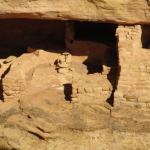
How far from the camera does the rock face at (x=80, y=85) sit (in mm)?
7668

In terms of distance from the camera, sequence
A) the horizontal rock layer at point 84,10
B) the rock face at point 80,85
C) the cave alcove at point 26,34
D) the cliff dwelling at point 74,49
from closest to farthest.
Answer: the rock face at point 80,85 → the horizontal rock layer at point 84,10 → the cliff dwelling at point 74,49 → the cave alcove at point 26,34

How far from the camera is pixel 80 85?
26.6 feet

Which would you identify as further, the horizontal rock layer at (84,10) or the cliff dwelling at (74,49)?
the cliff dwelling at (74,49)

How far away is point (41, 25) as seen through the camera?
32.5 ft

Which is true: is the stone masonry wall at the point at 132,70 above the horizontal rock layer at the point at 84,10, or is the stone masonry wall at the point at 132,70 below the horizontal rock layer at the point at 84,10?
below

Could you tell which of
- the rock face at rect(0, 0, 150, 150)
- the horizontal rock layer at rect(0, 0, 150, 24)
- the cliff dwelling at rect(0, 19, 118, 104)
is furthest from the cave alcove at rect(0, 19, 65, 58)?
the horizontal rock layer at rect(0, 0, 150, 24)

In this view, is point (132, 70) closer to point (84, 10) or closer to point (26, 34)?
point (84, 10)

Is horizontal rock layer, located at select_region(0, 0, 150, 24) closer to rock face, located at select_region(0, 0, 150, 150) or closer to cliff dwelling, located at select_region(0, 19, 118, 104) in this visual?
rock face, located at select_region(0, 0, 150, 150)

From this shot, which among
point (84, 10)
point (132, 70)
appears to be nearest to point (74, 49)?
point (84, 10)

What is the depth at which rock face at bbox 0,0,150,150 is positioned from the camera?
767 centimetres

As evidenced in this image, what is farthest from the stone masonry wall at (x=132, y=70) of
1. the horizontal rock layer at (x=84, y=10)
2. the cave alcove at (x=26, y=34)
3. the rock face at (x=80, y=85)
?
the cave alcove at (x=26, y=34)

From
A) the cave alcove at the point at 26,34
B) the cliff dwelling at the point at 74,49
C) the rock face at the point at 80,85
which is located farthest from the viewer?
the cave alcove at the point at 26,34

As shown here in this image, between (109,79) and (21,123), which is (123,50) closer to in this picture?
(109,79)

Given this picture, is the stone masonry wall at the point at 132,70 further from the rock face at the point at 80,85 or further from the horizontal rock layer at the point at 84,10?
the horizontal rock layer at the point at 84,10
